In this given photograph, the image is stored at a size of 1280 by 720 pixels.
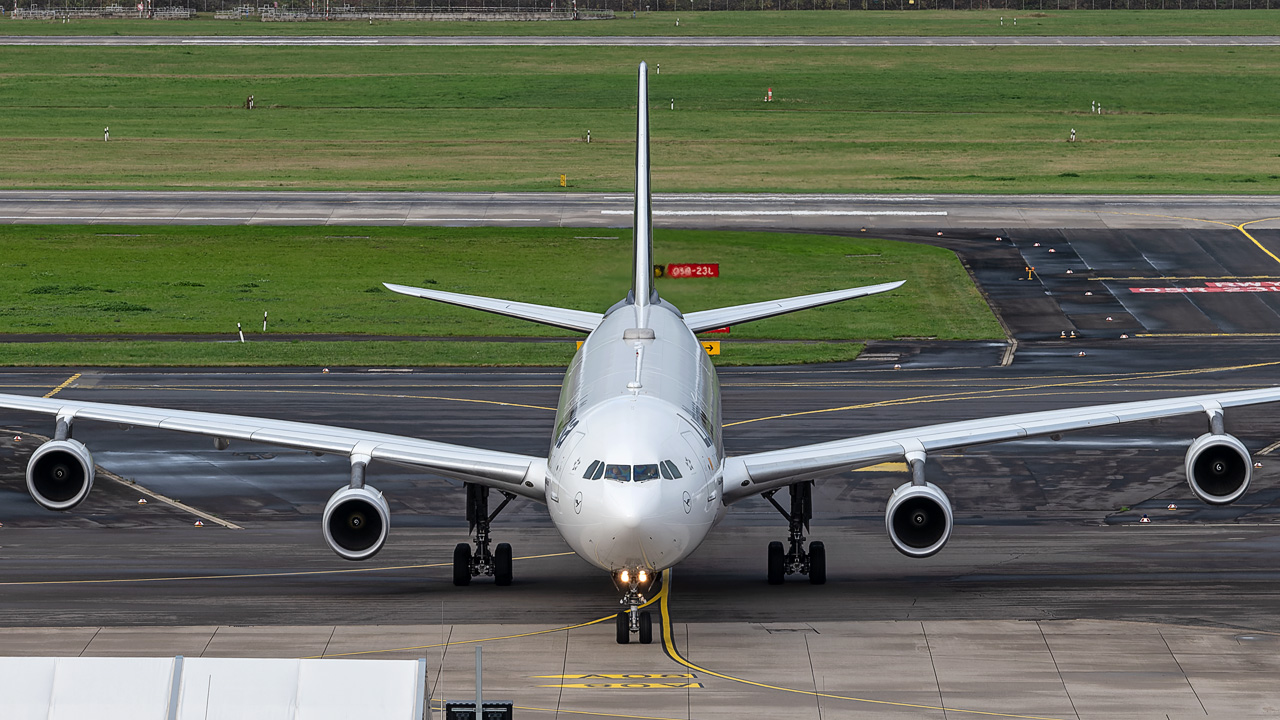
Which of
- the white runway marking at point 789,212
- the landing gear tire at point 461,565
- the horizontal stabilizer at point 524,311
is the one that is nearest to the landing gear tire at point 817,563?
the landing gear tire at point 461,565

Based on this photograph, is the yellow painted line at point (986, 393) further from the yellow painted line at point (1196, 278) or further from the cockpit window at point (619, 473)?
the cockpit window at point (619, 473)

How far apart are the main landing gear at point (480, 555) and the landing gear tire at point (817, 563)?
6.52m

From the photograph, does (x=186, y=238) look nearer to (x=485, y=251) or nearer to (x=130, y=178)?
(x=485, y=251)

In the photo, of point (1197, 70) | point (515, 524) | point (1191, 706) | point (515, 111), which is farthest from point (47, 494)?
point (1197, 70)

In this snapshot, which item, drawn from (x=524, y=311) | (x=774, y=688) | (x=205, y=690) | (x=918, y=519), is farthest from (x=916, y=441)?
(x=205, y=690)

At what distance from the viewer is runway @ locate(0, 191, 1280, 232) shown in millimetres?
82312

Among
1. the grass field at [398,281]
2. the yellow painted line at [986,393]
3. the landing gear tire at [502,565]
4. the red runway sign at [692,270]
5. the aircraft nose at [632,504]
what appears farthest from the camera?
the red runway sign at [692,270]

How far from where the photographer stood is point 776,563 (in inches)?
1346

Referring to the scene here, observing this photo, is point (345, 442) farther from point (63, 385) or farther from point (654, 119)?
point (654, 119)

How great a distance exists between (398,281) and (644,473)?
137 ft

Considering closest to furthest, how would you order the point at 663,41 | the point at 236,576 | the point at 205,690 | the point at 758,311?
the point at 205,690 < the point at 236,576 < the point at 758,311 < the point at 663,41

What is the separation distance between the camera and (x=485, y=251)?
74812 mm

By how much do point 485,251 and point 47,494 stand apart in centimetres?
4287

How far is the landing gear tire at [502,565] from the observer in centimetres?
3438
